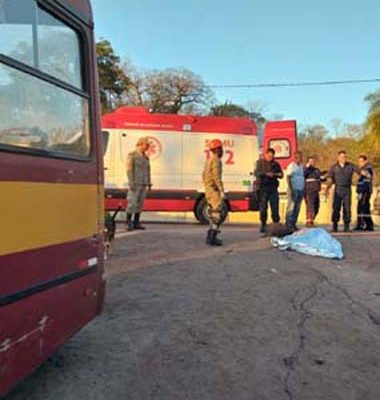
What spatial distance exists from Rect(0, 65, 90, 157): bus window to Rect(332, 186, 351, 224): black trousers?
1070cm

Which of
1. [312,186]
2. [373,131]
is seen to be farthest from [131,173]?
[373,131]

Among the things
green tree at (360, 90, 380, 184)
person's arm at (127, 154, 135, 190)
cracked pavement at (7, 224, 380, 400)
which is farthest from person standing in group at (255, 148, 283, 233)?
green tree at (360, 90, 380, 184)

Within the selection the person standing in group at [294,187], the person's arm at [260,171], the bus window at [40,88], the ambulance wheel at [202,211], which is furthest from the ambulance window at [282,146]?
the bus window at [40,88]

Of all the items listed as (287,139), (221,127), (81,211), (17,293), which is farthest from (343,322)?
(287,139)

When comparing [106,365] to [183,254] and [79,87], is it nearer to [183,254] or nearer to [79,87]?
[79,87]

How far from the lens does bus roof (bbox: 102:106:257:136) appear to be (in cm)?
1792

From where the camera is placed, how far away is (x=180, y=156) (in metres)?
18.1

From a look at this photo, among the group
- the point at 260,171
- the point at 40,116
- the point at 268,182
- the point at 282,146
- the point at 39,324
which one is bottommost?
the point at 39,324

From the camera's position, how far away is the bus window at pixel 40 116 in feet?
12.3

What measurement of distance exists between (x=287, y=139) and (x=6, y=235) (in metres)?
21.5

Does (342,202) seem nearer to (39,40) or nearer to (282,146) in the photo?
(282,146)

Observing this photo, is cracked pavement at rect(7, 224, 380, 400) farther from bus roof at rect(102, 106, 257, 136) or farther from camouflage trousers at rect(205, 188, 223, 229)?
bus roof at rect(102, 106, 257, 136)

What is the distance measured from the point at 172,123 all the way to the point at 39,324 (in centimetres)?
1427

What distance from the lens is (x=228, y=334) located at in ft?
20.7
